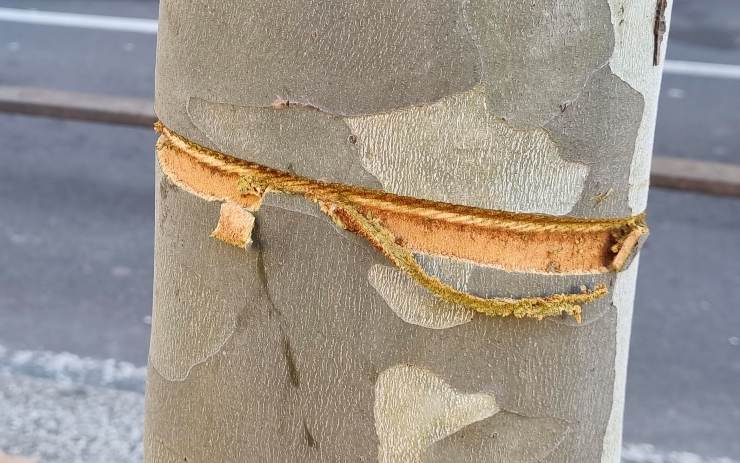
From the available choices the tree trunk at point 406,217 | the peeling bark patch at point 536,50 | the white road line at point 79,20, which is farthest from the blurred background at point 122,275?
the peeling bark patch at point 536,50

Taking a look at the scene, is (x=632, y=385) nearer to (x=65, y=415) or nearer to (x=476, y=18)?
(x=65, y=415)

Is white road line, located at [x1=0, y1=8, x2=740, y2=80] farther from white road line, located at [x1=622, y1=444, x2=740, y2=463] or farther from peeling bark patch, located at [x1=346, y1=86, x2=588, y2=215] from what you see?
peeling bark patch, located at [x1=346, y1=86, x2=588, y2=215]

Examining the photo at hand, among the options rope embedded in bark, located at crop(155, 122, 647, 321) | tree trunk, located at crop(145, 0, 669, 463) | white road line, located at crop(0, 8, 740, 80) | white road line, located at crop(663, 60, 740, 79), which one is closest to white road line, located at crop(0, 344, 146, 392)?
tree trunk, located at crop(145, 0, 669, 463)

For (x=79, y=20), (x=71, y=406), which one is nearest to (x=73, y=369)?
(x=71, y=406)

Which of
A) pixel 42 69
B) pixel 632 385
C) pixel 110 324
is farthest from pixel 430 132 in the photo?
pixel 42 69

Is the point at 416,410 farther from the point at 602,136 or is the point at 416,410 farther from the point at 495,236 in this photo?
the point at 602,136

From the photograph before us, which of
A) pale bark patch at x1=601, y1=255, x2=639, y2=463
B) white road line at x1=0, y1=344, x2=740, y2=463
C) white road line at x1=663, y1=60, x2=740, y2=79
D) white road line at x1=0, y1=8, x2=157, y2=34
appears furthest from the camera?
white road line at x1=0, y1=8, x2=157, y2=34
